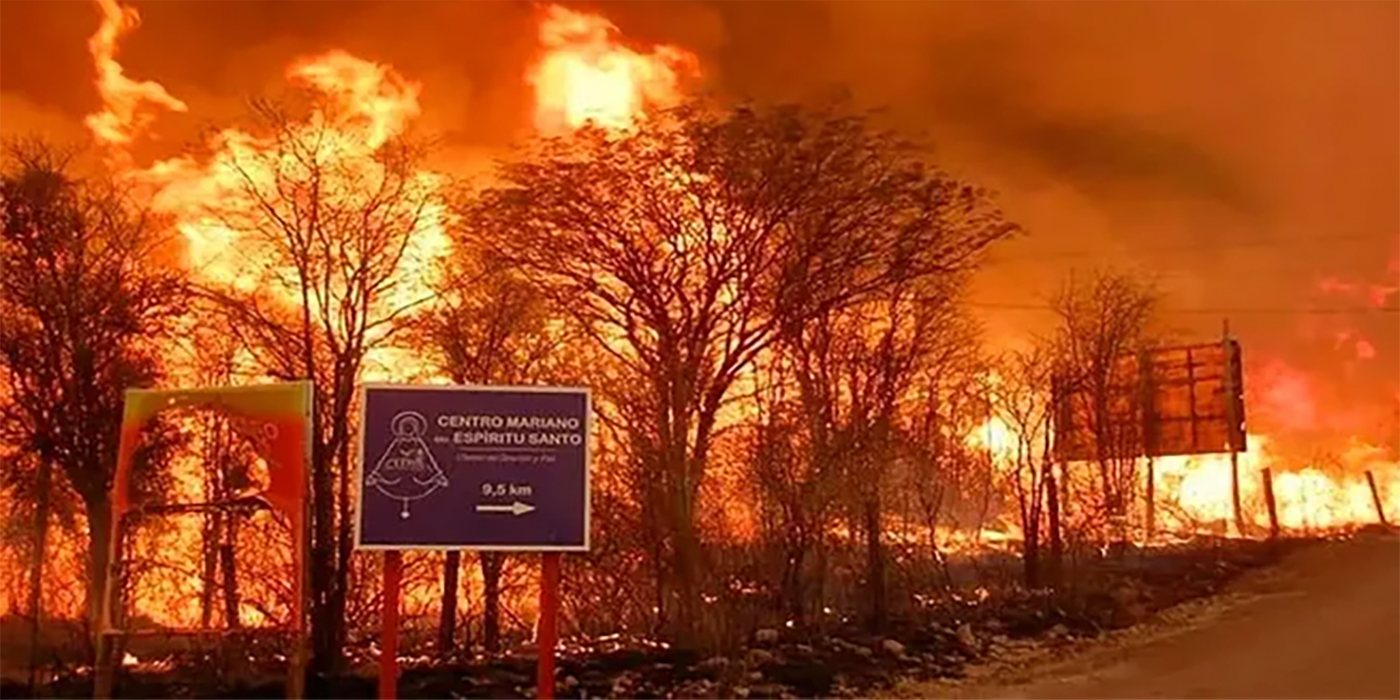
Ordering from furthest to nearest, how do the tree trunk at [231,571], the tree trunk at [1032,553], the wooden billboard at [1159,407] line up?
the wooden billboard at [1159,407], the tree trunk at [1032,553], the tree trunk at [231,571]

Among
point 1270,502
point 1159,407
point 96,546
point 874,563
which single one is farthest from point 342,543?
point 1270,502

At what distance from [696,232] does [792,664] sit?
3.21 m

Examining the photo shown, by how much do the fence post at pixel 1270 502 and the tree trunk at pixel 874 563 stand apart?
4217mm

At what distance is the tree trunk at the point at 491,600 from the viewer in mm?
10219

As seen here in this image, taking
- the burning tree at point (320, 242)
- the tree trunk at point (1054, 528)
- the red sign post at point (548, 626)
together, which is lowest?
the red sign post at point (548, 626)

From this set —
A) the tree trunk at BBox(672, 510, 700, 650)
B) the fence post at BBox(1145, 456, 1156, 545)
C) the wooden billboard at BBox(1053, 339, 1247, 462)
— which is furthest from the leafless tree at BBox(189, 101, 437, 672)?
the fence post at BBox(1145, 456, 1156, 545)

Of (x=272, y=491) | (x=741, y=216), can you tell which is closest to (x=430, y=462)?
(x=272, y=491)

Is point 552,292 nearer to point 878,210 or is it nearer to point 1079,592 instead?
point 878,210

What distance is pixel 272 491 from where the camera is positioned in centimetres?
812

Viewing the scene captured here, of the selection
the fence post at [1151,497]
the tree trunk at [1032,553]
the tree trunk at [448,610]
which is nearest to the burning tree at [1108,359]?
the fence post at [1151,497]

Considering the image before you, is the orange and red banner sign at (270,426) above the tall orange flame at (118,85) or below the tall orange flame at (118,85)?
below

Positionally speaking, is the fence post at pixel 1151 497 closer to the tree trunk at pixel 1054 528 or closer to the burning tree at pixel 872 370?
the tree trunk at pixel 1054 528

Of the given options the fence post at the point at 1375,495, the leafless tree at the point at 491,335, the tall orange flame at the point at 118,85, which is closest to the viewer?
the leafless tree at the point at 491,335

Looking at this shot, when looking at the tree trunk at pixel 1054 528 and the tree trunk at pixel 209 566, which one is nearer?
the tree trunk at pixel 209 566
